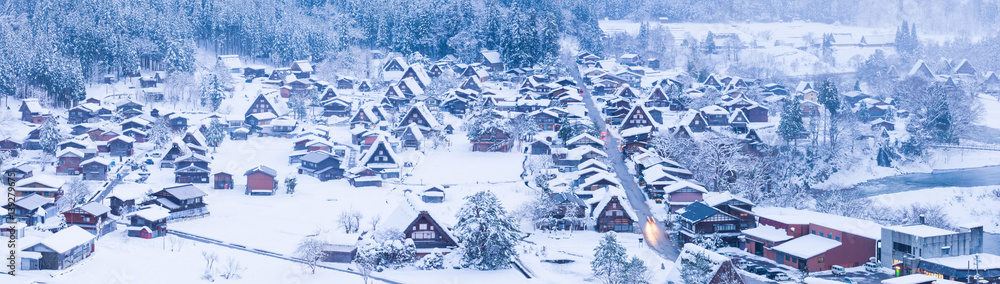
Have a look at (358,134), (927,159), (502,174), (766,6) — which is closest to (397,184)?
(502,174)

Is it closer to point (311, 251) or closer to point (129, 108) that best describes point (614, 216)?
point (311, 251)

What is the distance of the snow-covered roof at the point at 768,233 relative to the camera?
3152cm

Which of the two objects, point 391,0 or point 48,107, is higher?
point 391,0

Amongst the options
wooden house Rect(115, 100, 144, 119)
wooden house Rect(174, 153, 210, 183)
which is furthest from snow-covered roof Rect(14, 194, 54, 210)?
wooden house Rect(115, 100, 144, 119)

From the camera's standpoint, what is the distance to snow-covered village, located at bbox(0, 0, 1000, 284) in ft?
95.7

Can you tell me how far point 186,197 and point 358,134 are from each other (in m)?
14.7

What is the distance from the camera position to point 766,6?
108625mm

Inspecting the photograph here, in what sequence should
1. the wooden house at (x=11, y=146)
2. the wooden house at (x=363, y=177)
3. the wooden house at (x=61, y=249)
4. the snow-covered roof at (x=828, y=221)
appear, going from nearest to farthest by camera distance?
1. the wooden house at (x=61, y=249)
2. the snow-covered roof at (x=828, y=221)
3. the wooden house at (x=363, y=177)
4. the wooden house at (x=11, y=146)

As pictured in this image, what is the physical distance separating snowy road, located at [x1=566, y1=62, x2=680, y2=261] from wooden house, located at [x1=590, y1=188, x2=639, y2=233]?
697mm

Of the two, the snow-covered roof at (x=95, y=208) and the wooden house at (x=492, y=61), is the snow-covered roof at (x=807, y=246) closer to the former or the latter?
the snow-covered roof at (x=95, y=208)

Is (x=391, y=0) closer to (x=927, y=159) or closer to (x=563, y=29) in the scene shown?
(x=563, y=29)

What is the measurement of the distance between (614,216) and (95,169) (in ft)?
70.9

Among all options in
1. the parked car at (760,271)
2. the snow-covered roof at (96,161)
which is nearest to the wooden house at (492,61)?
the snow-covered roof at (96,161)

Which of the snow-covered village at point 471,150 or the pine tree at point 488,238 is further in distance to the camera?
the snow-covered village at point 471,150
